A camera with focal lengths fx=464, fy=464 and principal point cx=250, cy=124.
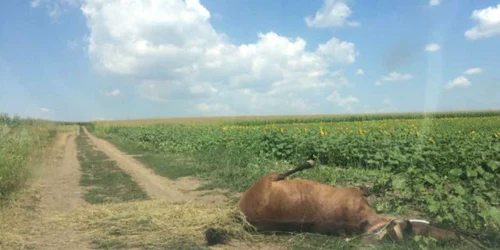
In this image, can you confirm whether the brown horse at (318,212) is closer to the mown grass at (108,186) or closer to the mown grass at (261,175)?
the mown grass at (261,175)

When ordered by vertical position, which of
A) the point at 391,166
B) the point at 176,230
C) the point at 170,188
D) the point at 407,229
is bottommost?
the point at 170,188

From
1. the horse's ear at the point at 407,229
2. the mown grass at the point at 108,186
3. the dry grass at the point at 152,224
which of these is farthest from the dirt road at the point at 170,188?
the horse's ear at the point at 407,229

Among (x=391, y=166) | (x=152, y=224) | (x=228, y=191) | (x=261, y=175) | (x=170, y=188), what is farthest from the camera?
(x=261, y=175)

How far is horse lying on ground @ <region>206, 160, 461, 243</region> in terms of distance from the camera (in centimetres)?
507

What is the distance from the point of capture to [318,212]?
5.33 m

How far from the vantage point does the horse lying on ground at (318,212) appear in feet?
16.6

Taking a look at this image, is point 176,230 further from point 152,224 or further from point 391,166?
point 391,166

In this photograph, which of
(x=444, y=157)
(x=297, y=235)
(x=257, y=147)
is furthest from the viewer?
(x=257, y=147)

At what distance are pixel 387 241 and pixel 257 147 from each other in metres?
11.6

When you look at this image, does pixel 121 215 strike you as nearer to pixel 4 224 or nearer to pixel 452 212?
pixel 4 224

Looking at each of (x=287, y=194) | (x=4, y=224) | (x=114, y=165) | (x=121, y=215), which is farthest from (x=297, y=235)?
(x=114, y=165)

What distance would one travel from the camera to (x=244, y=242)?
5.81 metres

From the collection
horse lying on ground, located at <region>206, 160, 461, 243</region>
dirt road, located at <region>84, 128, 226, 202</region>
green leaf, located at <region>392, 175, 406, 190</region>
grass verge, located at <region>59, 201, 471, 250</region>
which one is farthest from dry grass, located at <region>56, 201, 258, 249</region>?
green leaf, located at <region>392, 175, 406, 190</region>

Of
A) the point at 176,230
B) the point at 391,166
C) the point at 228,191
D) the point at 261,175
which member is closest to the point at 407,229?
the point at 176,230
